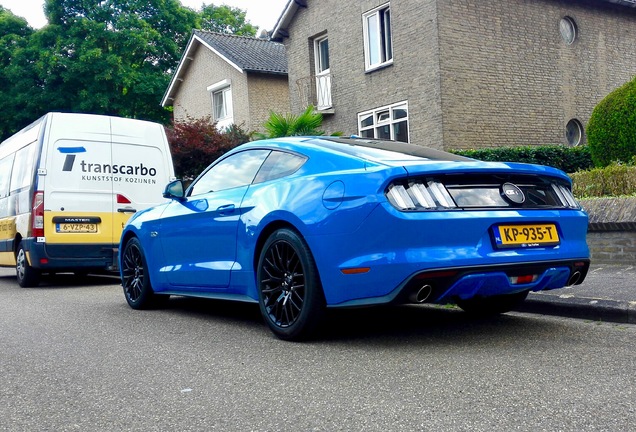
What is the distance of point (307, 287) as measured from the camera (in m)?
4.97

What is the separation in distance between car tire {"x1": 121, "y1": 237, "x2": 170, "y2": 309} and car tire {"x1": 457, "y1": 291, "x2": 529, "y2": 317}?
2.96m

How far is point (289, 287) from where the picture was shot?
206 inches

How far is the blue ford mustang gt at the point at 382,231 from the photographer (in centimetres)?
462

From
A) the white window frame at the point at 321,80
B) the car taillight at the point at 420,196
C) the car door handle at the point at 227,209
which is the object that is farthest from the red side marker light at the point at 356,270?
the white window frame at the point at 321,80

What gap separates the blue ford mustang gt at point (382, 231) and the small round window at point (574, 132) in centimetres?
1623

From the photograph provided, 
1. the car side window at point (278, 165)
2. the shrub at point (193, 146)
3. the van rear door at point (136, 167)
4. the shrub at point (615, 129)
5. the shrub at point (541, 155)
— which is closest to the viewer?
the car side window at point (278, 165)

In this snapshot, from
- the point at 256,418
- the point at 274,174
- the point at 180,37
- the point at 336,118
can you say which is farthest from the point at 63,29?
the point at 256,418

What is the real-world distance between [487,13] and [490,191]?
1539cm

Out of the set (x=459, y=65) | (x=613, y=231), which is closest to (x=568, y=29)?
(x=459, y=65)

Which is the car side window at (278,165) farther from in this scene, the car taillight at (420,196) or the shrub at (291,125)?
the shrub at (291,125)

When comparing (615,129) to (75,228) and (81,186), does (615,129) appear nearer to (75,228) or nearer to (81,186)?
(81,186)

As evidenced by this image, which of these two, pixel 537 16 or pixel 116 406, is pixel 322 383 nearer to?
pixel 116 406

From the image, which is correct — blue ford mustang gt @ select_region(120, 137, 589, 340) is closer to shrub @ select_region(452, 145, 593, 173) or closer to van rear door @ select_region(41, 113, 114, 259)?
van rear door @ select_region(41, 113, 114, 259)

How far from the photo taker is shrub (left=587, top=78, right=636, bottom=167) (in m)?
11.5
